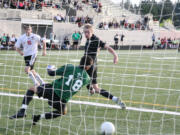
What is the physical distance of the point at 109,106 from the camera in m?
6.36

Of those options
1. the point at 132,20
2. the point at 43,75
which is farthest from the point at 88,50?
the point at 43,75

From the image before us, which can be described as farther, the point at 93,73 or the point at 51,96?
the point at 93,73

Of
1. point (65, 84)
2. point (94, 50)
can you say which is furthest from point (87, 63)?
point (94, 50)

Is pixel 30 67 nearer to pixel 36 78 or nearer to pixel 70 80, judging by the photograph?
pixel 36 78

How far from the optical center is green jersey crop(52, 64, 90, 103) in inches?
176

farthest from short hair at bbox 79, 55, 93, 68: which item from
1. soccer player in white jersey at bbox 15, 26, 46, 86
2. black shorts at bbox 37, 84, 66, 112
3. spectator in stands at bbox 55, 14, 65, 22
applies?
spectator in stands at bbox 55, 14, 65, 22

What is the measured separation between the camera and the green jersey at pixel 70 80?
4461mm

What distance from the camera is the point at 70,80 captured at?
14.7 feet

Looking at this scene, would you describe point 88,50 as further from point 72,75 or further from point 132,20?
point 132,20

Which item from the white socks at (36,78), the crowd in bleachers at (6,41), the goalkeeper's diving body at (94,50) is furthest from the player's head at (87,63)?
the crowd in bleachers at (6,41)

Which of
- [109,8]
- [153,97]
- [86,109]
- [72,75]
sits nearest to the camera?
[72,75]

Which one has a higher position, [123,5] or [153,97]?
[123,5]

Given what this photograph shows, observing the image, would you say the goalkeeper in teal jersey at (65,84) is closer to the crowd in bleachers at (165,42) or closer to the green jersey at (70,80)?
the green jersey at (70,80)

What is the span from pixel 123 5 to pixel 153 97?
2622mm
